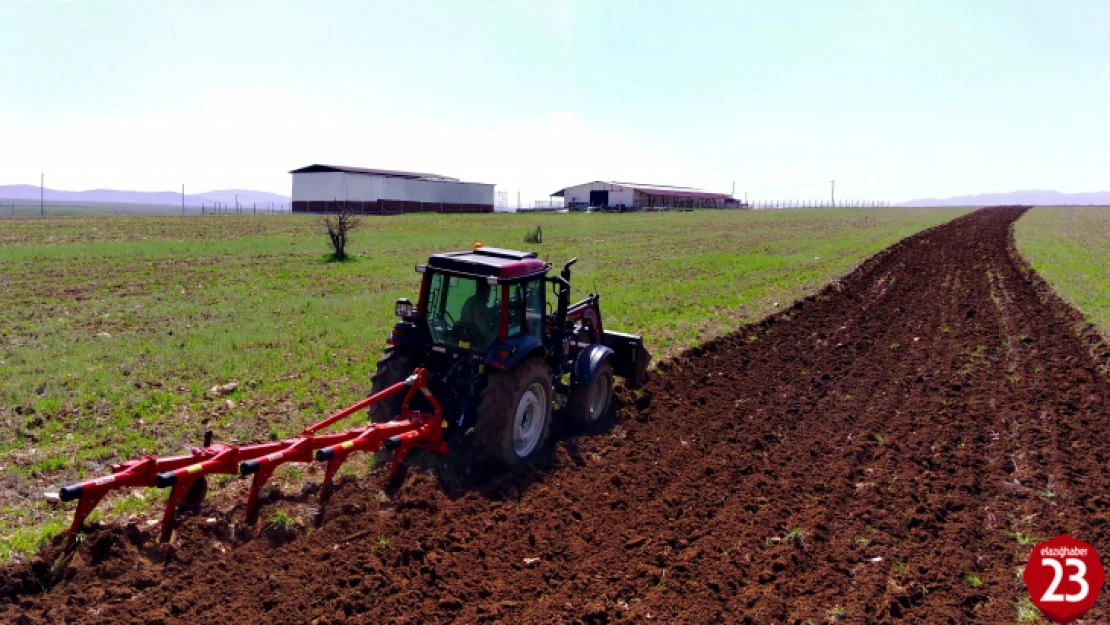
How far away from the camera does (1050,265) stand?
25938mm

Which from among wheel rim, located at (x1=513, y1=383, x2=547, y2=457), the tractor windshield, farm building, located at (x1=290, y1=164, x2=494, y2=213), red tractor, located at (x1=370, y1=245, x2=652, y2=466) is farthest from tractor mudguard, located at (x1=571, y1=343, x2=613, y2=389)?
farm building, located at (x1=290, y1=164, x2=494, y2=213)

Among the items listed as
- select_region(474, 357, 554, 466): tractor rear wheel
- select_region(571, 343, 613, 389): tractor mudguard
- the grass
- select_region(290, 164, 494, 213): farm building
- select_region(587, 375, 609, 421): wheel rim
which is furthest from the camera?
select_region(290, 164, 494, 213): farm building

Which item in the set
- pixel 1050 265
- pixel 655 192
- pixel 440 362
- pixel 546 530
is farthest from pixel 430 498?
pixel 655 192

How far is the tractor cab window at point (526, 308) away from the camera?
7.34 meters

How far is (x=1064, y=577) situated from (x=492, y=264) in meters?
5.30

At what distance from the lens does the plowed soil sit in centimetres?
495

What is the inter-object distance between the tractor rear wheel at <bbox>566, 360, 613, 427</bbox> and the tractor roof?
1528 mm

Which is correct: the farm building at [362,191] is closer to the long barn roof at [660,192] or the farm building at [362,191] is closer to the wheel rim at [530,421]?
the long barn roof at [660,192]

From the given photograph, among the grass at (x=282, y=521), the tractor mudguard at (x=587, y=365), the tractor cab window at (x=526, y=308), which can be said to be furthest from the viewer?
the tractor mudguard at (x=587, y=365)

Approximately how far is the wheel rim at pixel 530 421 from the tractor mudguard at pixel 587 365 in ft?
2.70

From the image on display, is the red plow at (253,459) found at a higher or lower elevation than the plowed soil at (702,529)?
higher

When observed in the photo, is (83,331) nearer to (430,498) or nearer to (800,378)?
(430,498)

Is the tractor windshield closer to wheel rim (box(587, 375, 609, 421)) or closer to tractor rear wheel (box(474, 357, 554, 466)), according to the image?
tractor rear wheel (box(474, 357, 554, 466))

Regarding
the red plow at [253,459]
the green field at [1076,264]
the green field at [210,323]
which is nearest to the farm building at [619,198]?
Answer: the green field at [1076,264]
